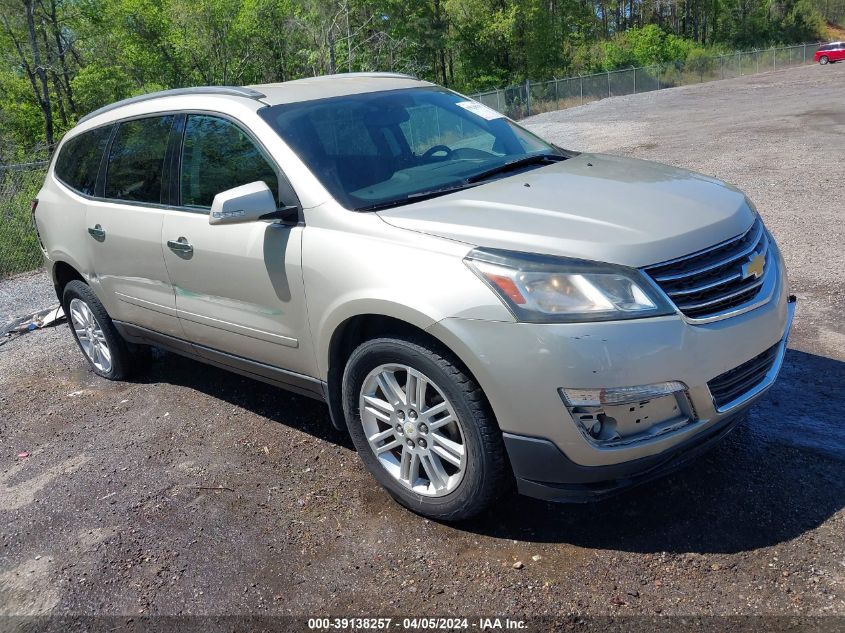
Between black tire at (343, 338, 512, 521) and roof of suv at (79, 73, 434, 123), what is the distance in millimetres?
1605

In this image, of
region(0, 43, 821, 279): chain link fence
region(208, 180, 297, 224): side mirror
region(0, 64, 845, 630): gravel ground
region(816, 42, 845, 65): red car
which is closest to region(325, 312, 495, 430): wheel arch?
region(0, 64, 845, 630): gravel ground

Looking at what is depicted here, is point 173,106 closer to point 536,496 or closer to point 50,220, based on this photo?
point 50,220

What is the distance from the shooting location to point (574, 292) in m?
2.90

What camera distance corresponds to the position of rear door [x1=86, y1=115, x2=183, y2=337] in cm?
463

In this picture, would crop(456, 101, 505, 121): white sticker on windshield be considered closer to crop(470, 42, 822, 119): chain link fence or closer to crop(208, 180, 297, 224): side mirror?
crop(208, 180, 297, 224): side mirror

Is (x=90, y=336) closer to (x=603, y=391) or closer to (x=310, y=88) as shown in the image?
(x=310, y=88)

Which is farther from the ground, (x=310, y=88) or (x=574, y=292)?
(x=310, y=88)

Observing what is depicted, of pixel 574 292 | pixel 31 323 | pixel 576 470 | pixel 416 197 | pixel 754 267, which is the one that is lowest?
pixel 31 323

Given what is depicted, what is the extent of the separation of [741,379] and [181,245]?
2.93 meters

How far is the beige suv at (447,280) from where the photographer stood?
2.90 metres

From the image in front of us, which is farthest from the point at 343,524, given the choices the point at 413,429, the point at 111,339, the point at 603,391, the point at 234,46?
the point at 234,46

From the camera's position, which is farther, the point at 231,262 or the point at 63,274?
the point at 63,274

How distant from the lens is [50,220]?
5727 millimetres

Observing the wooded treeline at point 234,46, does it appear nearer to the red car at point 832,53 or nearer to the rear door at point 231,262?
the red car at point 832,53
